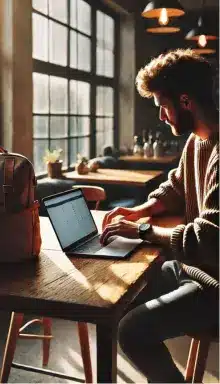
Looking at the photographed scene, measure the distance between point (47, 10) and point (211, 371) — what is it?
11.7 ft

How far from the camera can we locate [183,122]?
1.81 meters

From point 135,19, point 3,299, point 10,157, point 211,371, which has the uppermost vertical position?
point 135,19

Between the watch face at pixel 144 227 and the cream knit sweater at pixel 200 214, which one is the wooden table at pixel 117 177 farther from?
the watch face at pixel 144 227

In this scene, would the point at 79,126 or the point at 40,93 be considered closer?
the point at 40,93

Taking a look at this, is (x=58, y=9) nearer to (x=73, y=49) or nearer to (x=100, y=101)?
(x=73, y=49)

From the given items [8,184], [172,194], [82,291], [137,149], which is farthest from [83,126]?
[82,291]

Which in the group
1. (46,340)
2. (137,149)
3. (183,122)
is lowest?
(46,340)

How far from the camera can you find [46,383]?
2.49 m

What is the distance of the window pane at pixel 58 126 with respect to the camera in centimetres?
512

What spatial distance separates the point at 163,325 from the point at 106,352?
40cm

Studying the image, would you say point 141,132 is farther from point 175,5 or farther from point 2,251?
point 2,251

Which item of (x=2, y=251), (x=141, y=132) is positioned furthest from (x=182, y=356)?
(x=141, y=132)

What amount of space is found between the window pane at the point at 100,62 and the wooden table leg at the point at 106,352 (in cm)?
554

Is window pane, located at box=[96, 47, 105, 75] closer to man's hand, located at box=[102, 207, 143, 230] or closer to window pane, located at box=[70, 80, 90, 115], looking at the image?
window pane, located at box=[70, 80, 90, 115]
